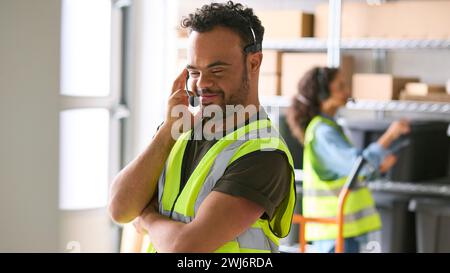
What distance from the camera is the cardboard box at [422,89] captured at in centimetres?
360

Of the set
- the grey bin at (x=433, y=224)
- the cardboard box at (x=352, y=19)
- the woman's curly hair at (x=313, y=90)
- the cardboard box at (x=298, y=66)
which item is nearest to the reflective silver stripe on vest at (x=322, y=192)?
the woman's curly hair at (x=313, y=90)

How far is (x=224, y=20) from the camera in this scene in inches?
43.2

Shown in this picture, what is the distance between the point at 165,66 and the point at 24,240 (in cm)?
133

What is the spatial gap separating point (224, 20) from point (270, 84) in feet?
9.34

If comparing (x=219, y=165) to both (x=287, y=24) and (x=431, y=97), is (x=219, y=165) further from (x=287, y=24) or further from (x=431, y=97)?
(x=287, y=24)

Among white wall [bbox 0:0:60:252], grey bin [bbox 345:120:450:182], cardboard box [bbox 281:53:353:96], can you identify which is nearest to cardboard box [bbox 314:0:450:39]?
cardboard box [bbox 281:53:353:96]

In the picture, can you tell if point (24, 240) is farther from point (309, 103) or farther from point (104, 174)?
point (309, 103)

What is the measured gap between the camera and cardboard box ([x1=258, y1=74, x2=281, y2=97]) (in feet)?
12.9

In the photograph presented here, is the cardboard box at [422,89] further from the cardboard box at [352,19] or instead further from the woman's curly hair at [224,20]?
the woman's curly hair at [224,20]

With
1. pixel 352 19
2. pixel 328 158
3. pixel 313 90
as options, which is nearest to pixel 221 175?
pixel 328 158

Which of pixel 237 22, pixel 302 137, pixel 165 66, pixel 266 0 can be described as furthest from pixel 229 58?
pixel 266 0

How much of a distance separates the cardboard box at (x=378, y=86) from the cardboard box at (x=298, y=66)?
4.1 inches

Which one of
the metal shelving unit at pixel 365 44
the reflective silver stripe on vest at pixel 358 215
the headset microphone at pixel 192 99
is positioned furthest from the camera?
the metal shelving unit at pixel 365 44

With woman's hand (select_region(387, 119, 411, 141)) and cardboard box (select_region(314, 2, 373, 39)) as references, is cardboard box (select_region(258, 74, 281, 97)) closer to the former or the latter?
cardboard box (select_region(314, 2, 373, 39))
